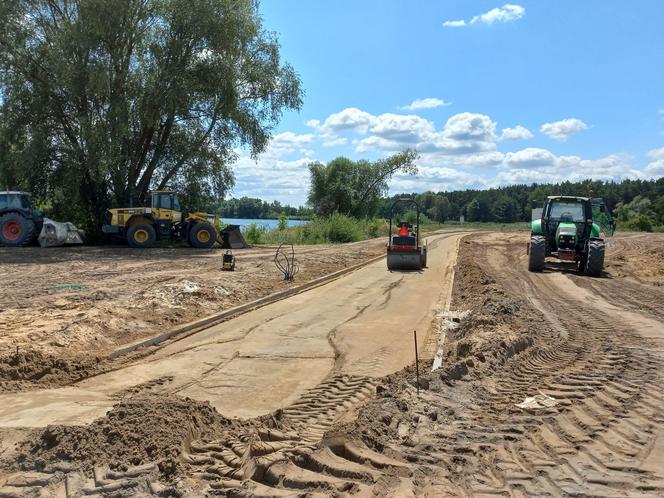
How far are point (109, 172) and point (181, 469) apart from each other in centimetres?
2574

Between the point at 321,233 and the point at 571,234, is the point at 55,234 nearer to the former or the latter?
the point at 321,233

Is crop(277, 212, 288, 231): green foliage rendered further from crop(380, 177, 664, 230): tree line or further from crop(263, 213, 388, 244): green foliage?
crop(380, 177, 664, 230): tree line

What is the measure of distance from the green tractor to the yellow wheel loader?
14.6 m


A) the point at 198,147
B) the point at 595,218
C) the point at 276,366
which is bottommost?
the point at 276,366

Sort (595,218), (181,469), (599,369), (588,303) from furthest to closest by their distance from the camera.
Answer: (595,218) → (588,303) → (599,369) → (181,469)

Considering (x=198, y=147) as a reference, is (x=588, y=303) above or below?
below

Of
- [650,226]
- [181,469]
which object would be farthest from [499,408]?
[650,226]

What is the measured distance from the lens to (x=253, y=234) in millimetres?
34250

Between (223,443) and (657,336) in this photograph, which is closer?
(223,443)

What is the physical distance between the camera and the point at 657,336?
860cm

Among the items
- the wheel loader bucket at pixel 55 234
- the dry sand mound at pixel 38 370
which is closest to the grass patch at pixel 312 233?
the wheel loader bucket at pixel 55 234

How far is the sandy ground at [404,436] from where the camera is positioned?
3.74 metres

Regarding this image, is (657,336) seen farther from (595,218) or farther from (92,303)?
(595,218)

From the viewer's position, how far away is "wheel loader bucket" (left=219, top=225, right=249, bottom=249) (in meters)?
27.5
